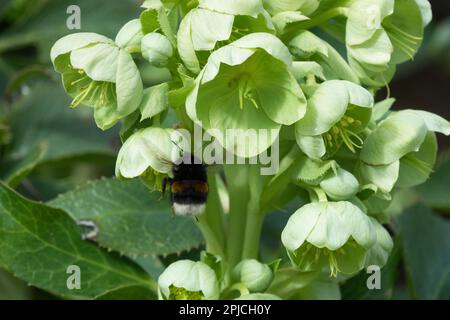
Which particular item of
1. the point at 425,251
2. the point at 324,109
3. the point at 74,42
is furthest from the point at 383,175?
the point at 425,251

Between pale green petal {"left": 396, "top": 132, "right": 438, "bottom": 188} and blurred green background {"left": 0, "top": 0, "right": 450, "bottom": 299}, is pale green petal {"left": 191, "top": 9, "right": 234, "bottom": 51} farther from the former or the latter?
blurred green background {"left": 0, "top": 0, "right": 450, "bottom": 299}

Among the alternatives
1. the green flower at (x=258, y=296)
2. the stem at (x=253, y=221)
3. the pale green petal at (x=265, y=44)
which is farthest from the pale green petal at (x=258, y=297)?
the pale green petal at (x=265, y=44)

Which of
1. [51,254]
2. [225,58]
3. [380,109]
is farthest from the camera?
[51,254]

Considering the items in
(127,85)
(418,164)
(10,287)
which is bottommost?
(10,287)

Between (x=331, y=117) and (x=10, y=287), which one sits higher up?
(x=331, y=117)

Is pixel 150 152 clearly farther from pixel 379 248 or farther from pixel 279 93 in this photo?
pixel 379 248

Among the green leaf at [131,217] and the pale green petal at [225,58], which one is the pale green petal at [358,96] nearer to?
the pale green petal at [225,58]
